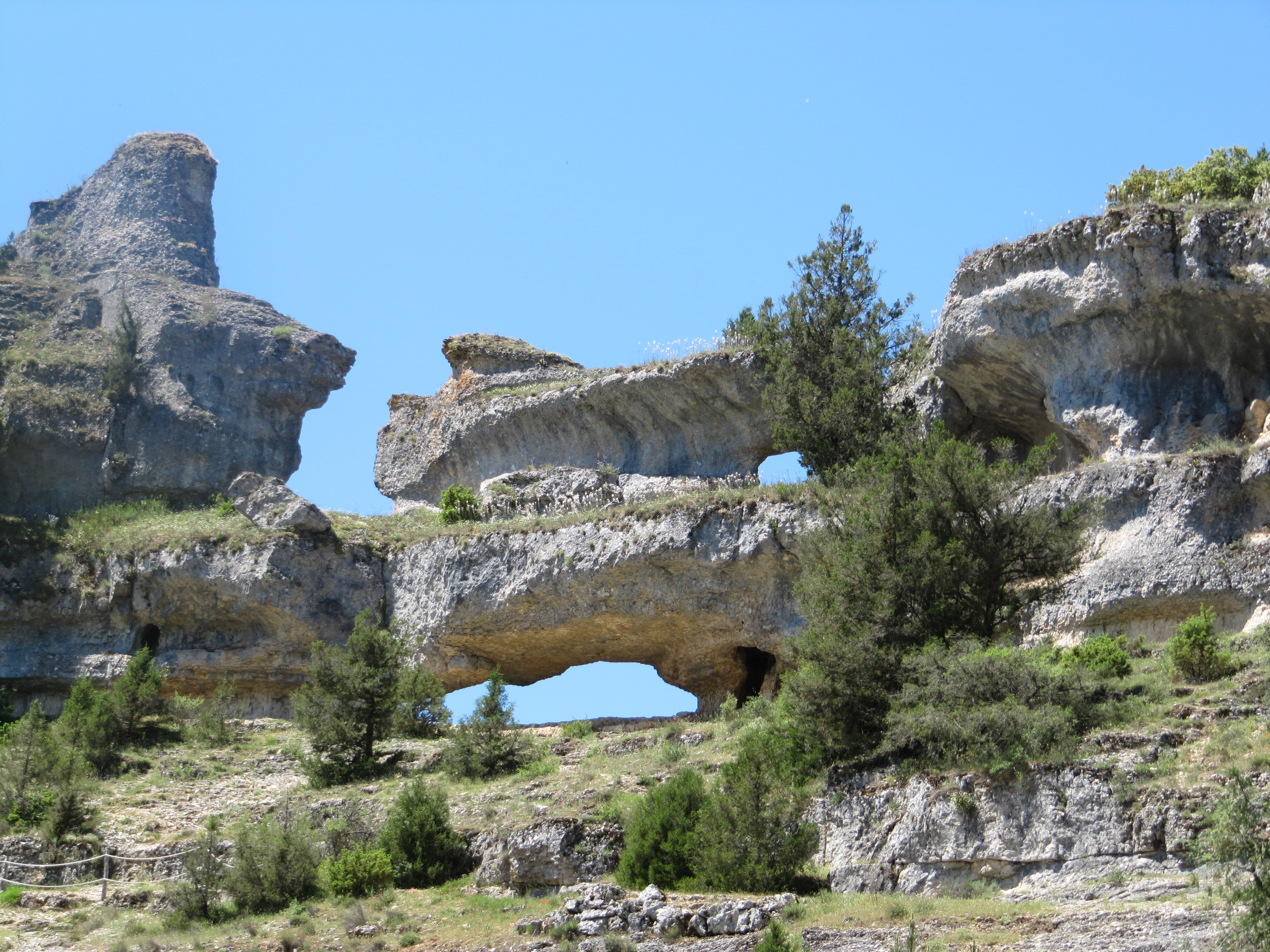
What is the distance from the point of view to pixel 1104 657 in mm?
23422

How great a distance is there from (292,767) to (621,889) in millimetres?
12526

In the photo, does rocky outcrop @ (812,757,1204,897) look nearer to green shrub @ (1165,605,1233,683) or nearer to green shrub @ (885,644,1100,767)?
green shrub @ (885,644,1100,767)

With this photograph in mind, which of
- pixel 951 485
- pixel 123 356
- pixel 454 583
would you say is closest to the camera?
pixel 951 485

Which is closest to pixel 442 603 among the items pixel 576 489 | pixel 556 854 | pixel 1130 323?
pixel 576 489

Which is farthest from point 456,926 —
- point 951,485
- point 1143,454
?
point 1143,454

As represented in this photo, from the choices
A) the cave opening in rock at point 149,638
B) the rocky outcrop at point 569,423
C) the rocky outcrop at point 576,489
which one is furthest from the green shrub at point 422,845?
the rocky outcrop at point 569,423

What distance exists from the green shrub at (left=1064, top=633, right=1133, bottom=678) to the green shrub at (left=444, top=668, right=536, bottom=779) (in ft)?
35.8

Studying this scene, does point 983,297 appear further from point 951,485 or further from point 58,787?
point 58,787

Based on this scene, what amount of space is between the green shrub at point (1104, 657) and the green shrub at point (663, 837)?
276 inches

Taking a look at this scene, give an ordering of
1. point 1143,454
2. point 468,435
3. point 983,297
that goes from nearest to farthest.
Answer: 1. point 1143,454
2. point 983,297
3. point 468,435

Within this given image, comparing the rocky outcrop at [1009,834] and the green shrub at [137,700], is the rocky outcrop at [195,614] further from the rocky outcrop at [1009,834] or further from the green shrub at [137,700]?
the rocky outcrop at [1009,834]

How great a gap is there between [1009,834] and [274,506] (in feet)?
81.4

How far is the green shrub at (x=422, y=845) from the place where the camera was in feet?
73.0

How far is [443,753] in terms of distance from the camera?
27891 mm
